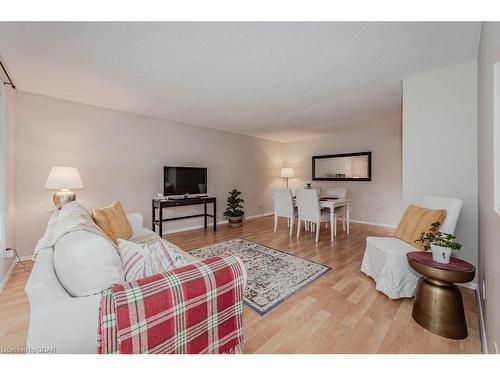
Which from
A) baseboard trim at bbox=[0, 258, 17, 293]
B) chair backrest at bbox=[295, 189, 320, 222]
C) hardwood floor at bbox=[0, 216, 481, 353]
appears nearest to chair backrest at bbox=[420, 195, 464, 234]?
hardwood floor at bbox=[0, 216, 481, 353]

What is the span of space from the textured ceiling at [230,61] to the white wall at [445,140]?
186 mm

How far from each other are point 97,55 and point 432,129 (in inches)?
139

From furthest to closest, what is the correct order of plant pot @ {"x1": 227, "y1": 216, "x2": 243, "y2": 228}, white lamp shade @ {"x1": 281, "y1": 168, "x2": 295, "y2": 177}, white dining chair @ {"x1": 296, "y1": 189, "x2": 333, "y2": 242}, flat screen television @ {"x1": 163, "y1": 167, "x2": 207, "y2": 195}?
white lamp shade @ {"x1": 281, "y1": 168, "x2": 295, "y2": 177}, plant pot @ {"x1": 227, "y1": 216, "x2": 243, "y2": 228}, flat screen television @ {"x1": 163, "y1": 167, "x2": 207, "y2": 195}, white dining chair @ {"x1": 296, "y1": 189, "x2": 333, "y2": 242}

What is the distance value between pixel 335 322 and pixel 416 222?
128 centimetres

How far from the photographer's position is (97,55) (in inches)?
76.6

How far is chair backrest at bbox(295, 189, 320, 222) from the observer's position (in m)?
3.59

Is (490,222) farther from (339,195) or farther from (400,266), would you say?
(339,195)

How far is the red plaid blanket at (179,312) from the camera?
0.74 m

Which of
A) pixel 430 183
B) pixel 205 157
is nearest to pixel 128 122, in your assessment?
pixel 205 157

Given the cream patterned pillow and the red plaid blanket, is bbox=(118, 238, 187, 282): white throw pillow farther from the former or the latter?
the red plaid blanket

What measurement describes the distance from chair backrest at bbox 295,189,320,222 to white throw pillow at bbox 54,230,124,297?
3179 mm

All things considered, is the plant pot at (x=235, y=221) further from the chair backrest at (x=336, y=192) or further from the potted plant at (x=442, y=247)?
the potted plant at (x=442, y=247)

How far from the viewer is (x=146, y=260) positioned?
1.10m
